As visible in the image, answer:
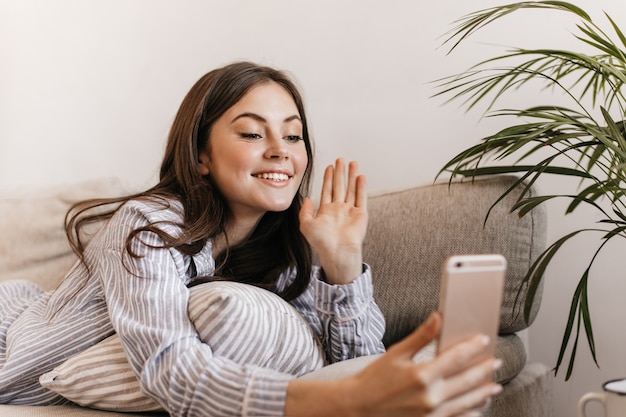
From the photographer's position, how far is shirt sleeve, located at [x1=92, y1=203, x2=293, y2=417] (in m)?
0.98

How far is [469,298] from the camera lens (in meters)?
0.85

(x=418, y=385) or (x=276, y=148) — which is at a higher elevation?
(x=276, y=148)

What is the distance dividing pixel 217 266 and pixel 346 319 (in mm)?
336

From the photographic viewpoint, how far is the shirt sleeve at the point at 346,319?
1364 millimetres

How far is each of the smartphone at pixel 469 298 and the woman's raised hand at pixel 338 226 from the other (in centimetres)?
48

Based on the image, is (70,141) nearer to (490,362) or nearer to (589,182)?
(589,182)

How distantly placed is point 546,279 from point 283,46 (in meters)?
0.99

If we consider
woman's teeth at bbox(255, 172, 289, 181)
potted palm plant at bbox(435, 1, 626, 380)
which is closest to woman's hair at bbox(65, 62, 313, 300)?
woman's teeth at bbox(255, 172, 289, 181)

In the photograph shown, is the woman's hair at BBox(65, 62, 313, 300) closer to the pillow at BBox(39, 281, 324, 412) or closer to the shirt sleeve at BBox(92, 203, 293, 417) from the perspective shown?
the shirt sleeve at BBox(92, 203, 293, 417)

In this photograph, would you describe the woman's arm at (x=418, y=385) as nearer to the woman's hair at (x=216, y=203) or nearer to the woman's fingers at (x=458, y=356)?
the woman's fingers at (x=458, y=356)

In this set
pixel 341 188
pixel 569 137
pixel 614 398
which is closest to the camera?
pixel 614 398

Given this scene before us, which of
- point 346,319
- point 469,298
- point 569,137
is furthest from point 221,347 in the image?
point 569,137

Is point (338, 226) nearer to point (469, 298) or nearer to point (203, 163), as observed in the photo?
point (203, 163)

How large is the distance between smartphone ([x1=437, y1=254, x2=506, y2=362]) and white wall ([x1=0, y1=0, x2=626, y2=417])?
102 cm
